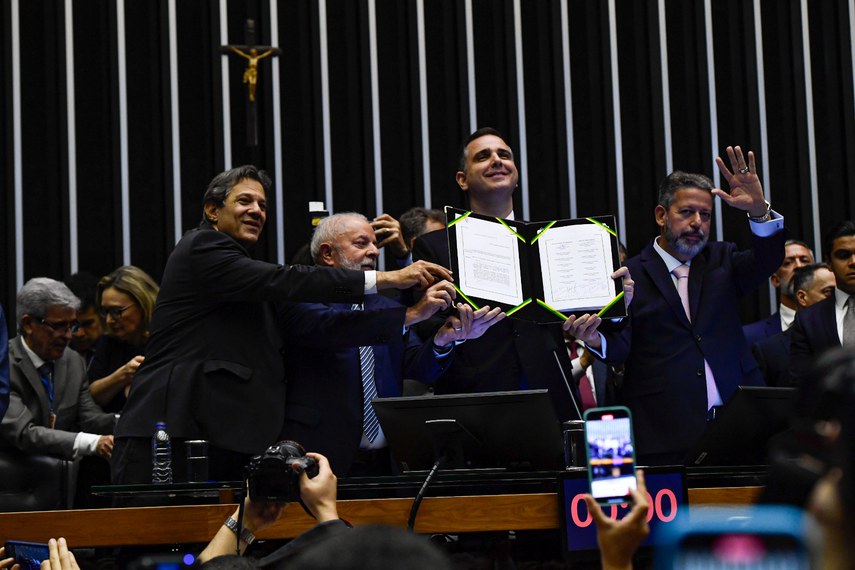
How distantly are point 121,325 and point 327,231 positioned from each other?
3.60 ft

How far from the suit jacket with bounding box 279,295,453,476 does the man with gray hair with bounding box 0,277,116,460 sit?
1002mm

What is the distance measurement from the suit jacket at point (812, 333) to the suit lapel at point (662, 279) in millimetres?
665

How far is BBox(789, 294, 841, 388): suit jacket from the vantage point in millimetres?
4570

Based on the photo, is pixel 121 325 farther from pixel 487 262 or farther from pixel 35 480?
pixel 487 262

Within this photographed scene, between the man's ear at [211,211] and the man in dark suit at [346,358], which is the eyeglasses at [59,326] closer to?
Answer: the man's ear at [211,211]

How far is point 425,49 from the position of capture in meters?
7.49

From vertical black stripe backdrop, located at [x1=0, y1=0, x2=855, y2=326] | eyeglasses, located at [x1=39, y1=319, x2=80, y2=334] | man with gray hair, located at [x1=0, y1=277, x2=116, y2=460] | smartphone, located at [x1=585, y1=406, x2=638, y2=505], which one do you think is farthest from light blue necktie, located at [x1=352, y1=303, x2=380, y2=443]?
vertical black stripe backdrop, located at [x1=0, y1=0, x2=855, y2=326]

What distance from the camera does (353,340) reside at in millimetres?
3689

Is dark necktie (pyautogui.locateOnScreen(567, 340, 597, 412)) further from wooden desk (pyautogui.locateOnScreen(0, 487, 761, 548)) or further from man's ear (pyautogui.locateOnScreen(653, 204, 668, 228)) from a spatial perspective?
wooden desk (pyautogui.locateOnScreen(0, 487, 761, 548))

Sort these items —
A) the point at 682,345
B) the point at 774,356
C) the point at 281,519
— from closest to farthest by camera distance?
the point at 281,519, the point at 682,345, the point at 774,356

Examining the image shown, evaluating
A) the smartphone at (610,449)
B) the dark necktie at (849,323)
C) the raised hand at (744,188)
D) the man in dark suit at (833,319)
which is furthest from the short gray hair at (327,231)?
the smartphone at (610,449)

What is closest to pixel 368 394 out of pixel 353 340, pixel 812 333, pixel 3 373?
pixel 353 340

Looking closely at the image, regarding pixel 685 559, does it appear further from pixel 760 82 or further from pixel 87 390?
pixel 760 82

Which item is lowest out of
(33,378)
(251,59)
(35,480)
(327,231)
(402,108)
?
(35,480)
